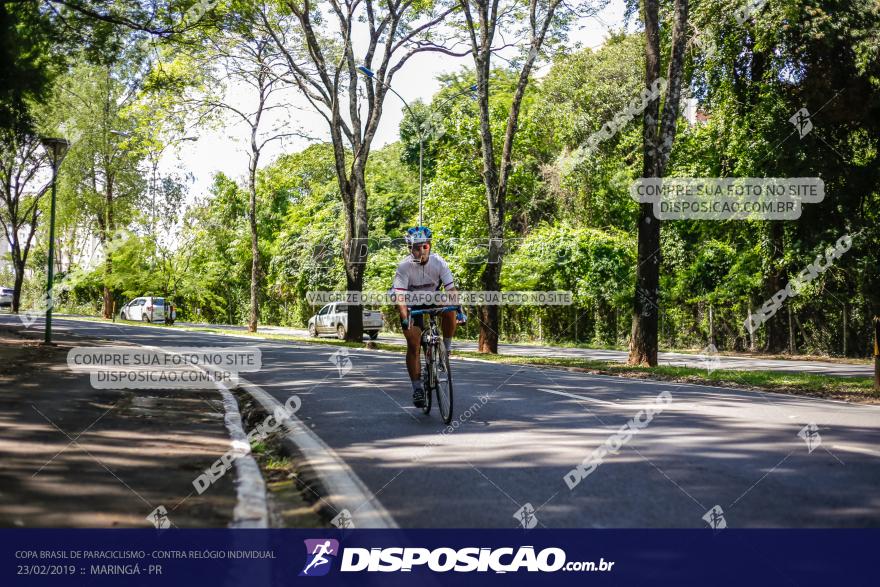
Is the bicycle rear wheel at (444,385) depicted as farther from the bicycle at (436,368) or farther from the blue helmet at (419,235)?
the blue helmet at (419,235)

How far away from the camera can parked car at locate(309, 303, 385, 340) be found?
35.2m

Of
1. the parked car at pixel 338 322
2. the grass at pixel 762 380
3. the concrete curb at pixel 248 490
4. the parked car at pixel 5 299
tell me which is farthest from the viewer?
the parked car at pixel 5 299

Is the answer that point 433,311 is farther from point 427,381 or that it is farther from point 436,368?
Answer: point 427,381

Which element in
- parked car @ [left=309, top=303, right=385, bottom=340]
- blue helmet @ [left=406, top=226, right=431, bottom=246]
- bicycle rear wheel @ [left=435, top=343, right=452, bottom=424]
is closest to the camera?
bicycle rear wheel @ [left=435, top=343, right=452, bottom=424]

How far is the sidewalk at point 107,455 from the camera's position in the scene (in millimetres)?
4438

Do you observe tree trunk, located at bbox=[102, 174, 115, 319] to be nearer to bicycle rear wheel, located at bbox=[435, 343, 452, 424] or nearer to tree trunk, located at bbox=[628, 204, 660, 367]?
tree trunk, located at bbox=[628, 204, 660, 367]

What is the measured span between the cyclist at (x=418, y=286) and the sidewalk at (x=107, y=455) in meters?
2.17

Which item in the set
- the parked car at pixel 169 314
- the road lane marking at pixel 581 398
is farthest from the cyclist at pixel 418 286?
the parked car at pixel 169 314

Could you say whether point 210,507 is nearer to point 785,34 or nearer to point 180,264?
point 785,34

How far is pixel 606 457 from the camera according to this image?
19.8ft

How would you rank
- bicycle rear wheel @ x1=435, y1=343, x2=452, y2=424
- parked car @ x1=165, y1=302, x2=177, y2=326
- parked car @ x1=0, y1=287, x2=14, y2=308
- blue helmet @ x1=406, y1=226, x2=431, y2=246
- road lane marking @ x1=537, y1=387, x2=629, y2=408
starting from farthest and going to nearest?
parked car @ x1=0, y1=287, x2=14, y2=308 < parked car @ x1=165, y1=302, x2=177, y2=326 < road lane marking @ x1=537, y1=387, x2=629, y2=408 < blue helmet @ x1=406, y1=226, x2=431, y2=246 < bicycle rear wheel @ x1=435, y1=343, x2=452, y2=424

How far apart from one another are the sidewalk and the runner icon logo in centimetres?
68

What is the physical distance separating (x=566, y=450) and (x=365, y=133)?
22.1m

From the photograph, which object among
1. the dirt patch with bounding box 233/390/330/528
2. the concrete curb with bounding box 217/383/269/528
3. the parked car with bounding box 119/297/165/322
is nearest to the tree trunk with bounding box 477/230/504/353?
the dirt patch with bounding box 233/390/330/528
